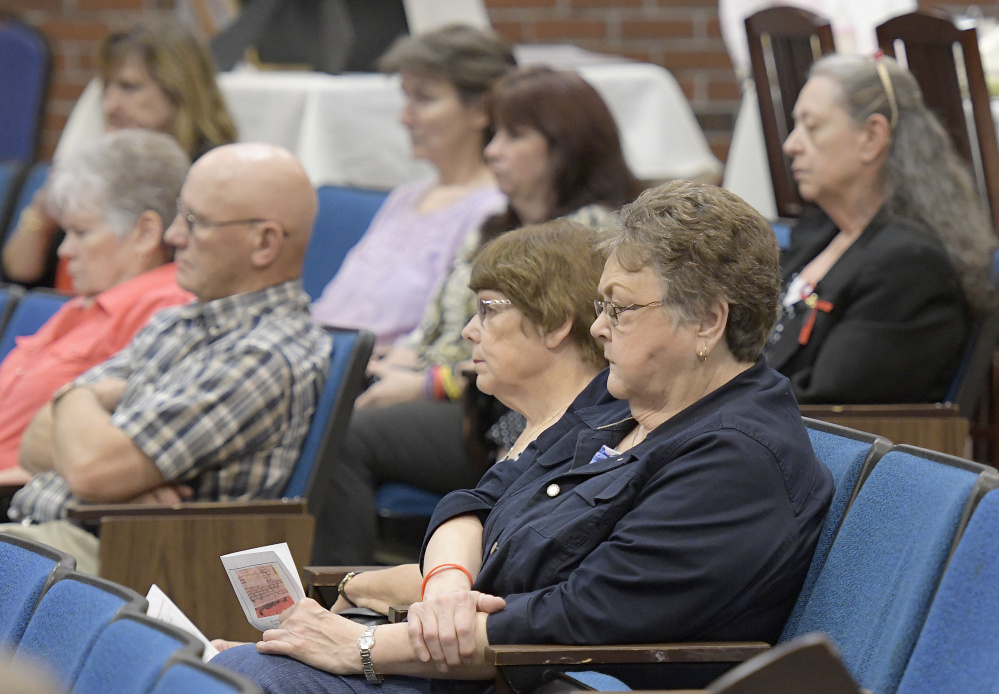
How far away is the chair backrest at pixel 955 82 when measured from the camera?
9.71 ft

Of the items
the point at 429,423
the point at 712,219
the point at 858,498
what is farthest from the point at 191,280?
the point at 858,498

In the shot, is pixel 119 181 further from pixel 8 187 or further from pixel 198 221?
pixel 8 187

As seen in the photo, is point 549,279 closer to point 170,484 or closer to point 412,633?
point 412,633

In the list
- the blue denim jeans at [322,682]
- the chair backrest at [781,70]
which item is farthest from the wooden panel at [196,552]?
the chair backrest at [781,70]

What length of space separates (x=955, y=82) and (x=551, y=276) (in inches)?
55.5

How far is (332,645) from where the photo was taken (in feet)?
5.87

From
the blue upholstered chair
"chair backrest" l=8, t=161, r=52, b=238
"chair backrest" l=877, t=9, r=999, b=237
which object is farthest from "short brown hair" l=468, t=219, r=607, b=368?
"chair backrest" l=8, t=161, r=52, b=238

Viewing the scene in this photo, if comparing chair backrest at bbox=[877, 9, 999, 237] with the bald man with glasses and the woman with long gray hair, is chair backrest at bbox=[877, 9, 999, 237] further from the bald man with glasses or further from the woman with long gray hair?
the bald man with glasses

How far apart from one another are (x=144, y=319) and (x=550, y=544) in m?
1.50

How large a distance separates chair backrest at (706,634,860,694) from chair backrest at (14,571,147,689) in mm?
585

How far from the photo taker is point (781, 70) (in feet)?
11.3

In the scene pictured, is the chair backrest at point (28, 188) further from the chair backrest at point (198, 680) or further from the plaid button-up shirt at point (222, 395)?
the chair backrest at point (198, 680)

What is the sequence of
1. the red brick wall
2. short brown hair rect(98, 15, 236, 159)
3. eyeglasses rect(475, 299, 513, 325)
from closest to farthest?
eyeglasses rect(475, 299, 513, 325), short brown hair rect(98, 15, 236, 159), the red brick wall

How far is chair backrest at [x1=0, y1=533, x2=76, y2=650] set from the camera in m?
1.46
